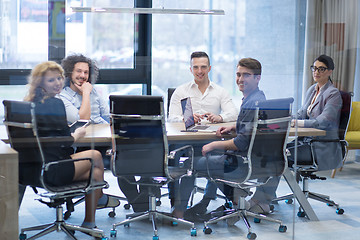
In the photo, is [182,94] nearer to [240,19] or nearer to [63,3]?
[240,19]

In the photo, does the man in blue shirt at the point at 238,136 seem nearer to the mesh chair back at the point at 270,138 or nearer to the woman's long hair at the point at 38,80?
the mesh chair back at the point at 270,138

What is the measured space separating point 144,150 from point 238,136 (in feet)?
2.32

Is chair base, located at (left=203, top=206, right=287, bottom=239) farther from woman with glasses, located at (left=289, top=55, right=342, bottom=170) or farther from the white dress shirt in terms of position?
the white dress shirt

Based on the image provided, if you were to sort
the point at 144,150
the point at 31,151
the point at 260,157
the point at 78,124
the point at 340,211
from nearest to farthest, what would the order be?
the point at 31,151 → the point at 78,124 → the point at 144,150 → the point at 260,157 → the point at 340,211

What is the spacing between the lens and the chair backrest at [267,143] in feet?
13.1

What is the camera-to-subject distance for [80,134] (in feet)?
12.3

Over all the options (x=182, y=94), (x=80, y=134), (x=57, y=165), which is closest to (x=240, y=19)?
(x=182, y=94)

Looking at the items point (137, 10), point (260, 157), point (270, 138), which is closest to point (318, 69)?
point (270, 138)

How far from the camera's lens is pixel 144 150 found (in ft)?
12.5

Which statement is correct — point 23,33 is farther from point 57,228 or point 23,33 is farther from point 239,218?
point 239,218

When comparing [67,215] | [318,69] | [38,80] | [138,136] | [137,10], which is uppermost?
[137,10]

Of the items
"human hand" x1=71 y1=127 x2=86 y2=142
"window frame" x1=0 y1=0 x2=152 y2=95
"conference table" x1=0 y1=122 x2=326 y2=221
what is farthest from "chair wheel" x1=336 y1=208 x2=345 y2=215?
"human hand" x1=71 y1=127 x2=86 y2=142

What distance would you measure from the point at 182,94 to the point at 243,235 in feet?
3.81

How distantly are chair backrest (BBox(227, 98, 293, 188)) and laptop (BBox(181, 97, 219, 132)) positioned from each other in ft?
1.05
